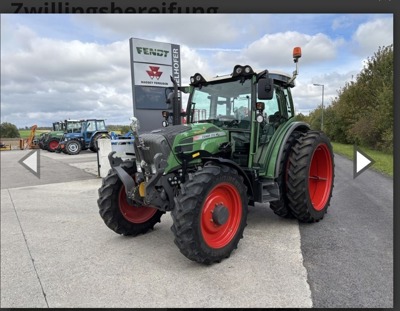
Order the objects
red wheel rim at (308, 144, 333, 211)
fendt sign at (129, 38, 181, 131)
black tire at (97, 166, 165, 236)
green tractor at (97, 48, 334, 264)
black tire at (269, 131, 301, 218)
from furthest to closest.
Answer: fendt sign at (129, 38, 181, 131) → red wheel rim at (308, 144, 333, 211) → black tire at (269, 131, 301, 218) → black tire at (97, 166, 165, 236) → green tractor at (97, 48, 334, 264)

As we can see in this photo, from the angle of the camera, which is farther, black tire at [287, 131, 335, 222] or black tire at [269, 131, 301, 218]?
black tire at [269, 131, 301, 218]

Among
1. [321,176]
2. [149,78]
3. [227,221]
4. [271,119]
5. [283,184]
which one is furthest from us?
[149,78]

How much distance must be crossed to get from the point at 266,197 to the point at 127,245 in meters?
2.06

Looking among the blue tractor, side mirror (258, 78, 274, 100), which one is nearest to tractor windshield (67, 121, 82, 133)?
the blue tractor

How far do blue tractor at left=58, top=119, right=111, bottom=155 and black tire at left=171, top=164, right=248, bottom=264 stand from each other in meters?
14.9

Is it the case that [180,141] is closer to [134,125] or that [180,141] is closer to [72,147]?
[134,125]

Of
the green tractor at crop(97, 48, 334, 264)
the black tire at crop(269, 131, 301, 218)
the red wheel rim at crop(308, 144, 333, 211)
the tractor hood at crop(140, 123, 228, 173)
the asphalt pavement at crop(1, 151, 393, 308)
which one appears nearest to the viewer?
the asphalt pavement at crop(1, 151, 393, 308)

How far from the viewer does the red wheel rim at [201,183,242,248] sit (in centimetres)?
329

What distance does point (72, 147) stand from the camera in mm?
17156

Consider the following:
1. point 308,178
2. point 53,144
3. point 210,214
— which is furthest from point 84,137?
point 210,214

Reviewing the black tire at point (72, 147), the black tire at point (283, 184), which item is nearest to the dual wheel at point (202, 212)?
the black tire at point (283, 184)

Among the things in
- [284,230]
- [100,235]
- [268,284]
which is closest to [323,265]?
[268,284]

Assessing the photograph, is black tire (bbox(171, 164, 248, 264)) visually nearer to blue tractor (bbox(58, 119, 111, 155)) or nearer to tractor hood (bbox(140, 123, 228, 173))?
tractor hood (bbox(140, 123, 228, 173))

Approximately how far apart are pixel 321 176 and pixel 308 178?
3.24 ft
